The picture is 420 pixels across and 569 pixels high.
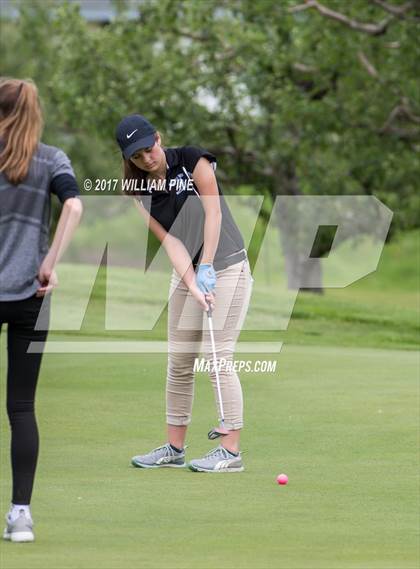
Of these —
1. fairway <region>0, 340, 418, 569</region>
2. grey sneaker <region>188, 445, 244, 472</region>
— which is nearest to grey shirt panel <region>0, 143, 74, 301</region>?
fairway <region>0, 340, 418, 569</region>

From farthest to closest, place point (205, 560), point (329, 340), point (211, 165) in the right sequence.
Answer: point (329, 340) → point (211, 165) → point (205, 560)

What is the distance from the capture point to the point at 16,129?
5.45 m

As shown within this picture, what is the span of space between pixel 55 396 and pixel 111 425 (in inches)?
59.8

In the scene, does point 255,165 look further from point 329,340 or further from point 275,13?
point 329,340

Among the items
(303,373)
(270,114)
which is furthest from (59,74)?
(303,373)

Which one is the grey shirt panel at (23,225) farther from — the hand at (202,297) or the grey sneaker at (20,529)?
the hand at (202,297)

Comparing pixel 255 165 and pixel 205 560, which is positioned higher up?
pixel 205 560

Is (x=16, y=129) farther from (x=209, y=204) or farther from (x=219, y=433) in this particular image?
(x=219, y=433)

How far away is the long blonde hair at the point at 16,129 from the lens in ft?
17.8

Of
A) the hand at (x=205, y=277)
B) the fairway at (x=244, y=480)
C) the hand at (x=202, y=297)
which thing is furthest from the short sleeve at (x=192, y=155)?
the fairway at (x=244, y=480)

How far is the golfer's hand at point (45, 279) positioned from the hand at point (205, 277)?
167 cm

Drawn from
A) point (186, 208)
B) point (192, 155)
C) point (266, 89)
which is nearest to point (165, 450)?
point (186, 208)

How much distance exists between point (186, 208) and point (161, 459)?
4.76 feet

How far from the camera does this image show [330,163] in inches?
1240
